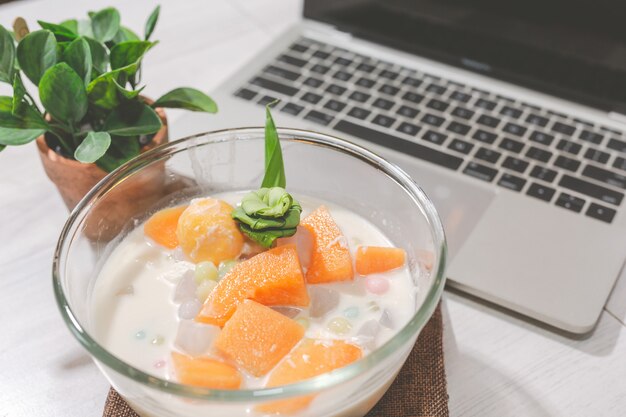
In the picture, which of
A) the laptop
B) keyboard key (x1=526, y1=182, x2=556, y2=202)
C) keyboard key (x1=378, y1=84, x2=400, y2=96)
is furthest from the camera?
keyboard key (x1=378, y1=84, x2=400, y2=96)

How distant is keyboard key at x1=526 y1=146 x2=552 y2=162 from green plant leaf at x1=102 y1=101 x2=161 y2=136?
56 cm

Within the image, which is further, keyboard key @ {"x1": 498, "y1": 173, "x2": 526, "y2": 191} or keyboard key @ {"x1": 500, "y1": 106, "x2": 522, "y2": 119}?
keyboard key @ {"x1": 500, "y1": 106, "x2": 522, "y2": 119}

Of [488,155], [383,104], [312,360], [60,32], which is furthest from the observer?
[383,104]

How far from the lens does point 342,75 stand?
1.22m

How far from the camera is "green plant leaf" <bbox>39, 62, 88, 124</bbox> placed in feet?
2.42

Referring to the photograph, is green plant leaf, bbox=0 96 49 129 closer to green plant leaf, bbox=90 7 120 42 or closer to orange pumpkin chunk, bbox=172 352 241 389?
green plant leaf, bbox=90 7 120 42

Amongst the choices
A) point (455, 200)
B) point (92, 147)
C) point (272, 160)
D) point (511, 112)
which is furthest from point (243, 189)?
point (511, 112)

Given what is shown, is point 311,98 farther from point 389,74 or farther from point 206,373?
point 206,373

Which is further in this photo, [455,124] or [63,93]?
[455,124]

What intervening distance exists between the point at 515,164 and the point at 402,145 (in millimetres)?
169

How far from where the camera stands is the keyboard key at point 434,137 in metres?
1.08

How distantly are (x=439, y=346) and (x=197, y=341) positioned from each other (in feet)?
0.88

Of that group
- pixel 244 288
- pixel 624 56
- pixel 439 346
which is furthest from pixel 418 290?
pixel 624 56

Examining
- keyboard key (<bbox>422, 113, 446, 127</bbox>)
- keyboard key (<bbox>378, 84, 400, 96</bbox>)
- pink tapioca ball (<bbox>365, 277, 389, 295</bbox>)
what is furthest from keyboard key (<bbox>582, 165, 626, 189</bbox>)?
pink tapioca ball (<bbox>365, 277, 389, 295</bbox>)
